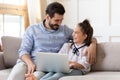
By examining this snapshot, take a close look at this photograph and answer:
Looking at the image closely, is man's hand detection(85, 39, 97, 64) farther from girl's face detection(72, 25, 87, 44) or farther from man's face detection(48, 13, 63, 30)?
man's face detection(48, 13, 63, 30)

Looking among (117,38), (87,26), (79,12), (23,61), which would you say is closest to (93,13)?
(79,12)

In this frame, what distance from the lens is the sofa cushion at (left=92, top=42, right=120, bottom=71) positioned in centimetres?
237

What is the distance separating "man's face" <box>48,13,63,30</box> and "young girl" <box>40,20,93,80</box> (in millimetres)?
162

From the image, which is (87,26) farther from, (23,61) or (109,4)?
(109,4)

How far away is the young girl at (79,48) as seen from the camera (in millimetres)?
2207

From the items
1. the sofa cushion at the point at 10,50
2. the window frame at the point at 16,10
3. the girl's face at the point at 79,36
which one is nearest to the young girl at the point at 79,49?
the girl's face at the point at 79,36

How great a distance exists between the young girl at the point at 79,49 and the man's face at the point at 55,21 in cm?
16

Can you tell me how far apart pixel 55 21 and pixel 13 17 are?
4.52 ft

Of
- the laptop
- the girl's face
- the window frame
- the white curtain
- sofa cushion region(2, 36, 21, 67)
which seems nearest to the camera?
the laptop

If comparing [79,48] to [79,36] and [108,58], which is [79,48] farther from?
[108,58]

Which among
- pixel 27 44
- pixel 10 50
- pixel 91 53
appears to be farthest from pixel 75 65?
pixel 10 50

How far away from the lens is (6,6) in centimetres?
344

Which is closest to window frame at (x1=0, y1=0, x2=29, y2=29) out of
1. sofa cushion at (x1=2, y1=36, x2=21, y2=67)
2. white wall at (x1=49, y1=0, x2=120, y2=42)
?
white wall at (x1=49, y1=0, x2=120, y2=42)

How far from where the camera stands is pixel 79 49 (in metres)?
2.30
